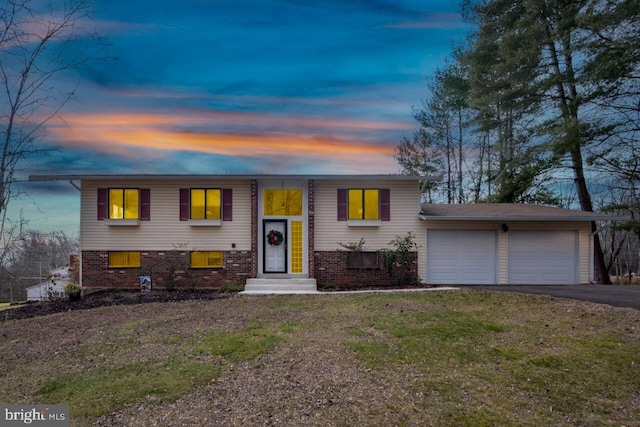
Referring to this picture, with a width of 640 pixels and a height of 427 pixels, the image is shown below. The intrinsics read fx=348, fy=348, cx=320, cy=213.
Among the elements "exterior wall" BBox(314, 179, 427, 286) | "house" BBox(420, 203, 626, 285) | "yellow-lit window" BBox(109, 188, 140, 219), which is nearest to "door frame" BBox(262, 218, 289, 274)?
"exterior wall" BBox(314, 179, 427, 286)

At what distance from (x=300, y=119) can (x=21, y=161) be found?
12.6m

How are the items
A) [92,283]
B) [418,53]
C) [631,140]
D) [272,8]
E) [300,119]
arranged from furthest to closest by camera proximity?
1. [300,119]
2. [418,53]
3. [631,140]
4. [92,283]
5. [272,8]

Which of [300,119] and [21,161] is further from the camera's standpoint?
[300,119]

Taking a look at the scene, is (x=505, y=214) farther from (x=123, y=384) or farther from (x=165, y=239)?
(x=123, y=384)

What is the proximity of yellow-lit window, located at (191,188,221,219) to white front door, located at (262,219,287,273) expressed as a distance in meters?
1.83

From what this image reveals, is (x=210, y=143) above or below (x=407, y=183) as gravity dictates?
above

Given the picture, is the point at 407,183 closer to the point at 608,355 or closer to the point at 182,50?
the point at 608,355

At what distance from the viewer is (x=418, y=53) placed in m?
14.7

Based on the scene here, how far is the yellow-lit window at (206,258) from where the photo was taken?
12234 millimetres

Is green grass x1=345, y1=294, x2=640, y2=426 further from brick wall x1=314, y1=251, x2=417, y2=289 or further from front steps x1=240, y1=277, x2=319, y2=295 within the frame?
brick wall x1=314, y1=251, x2=417, y2=289

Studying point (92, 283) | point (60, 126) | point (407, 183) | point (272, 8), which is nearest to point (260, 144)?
point (272, 8)

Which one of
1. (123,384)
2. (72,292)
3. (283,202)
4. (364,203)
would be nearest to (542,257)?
(364,203)

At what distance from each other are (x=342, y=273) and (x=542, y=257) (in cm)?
734

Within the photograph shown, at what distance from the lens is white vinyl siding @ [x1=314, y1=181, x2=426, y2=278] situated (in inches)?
487
